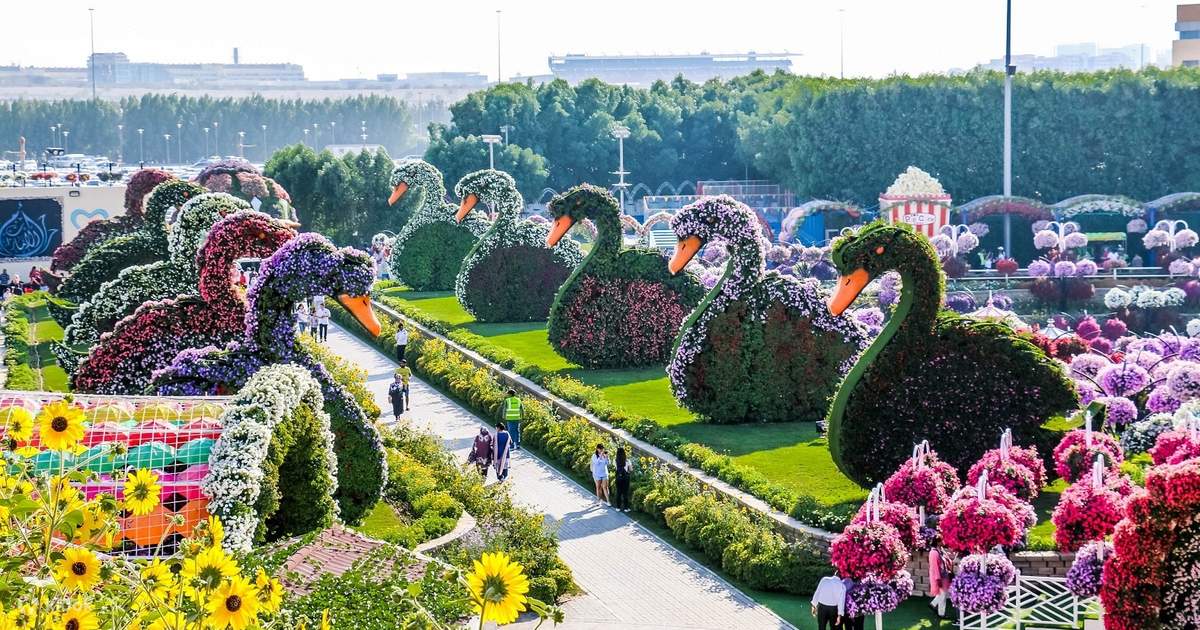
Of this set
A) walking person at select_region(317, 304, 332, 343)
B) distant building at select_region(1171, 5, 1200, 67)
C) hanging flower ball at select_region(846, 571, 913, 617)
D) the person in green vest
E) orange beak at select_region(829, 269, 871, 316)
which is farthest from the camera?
distant building at select_region(1171, 5, 1200, 67)

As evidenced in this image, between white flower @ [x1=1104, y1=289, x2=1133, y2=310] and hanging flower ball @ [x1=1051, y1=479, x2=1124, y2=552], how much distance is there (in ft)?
76.9

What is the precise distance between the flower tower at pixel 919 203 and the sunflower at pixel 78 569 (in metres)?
45.1

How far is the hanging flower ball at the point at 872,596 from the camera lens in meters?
16.5

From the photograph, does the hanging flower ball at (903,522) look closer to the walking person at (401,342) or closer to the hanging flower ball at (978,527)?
the hanging flower ball at (978,527)

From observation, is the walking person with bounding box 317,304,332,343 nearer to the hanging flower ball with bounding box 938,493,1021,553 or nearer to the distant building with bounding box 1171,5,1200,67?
the hanging flower ball with bounding box 938,493,1021,553

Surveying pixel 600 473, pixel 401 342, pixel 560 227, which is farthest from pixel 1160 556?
pixel 401 342

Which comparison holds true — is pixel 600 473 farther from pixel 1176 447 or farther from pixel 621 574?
pixel 1176 447

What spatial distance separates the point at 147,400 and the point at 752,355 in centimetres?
1082

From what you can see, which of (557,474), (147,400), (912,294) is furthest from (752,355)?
(147,400)

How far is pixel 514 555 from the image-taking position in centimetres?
1831

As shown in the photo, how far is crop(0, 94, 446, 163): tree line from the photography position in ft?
422

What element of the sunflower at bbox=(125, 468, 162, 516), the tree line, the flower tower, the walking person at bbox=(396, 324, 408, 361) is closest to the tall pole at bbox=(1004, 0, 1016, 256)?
the flower tower

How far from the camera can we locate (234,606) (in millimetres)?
7160

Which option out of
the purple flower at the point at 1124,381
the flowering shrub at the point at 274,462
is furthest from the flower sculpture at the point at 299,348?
the purple flower at the point at 1124,381
